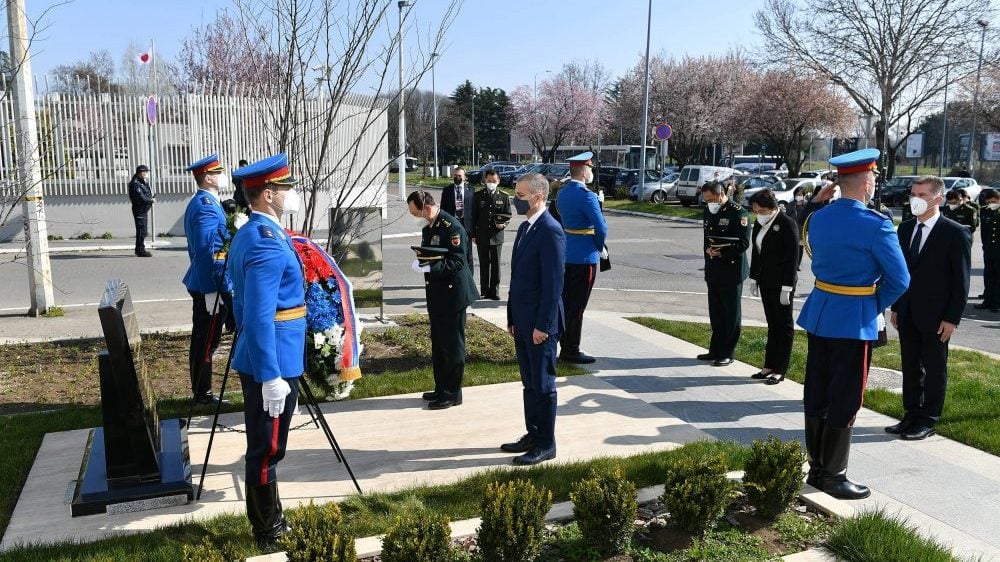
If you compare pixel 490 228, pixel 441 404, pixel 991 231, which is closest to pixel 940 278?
pixel 441 404

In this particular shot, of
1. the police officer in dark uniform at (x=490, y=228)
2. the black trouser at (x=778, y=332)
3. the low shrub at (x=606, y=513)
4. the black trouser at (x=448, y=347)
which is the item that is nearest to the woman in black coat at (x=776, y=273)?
the black trouser at (x=778, y=332)

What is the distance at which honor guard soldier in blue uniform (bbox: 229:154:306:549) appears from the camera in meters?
3.86

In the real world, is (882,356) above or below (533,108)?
below

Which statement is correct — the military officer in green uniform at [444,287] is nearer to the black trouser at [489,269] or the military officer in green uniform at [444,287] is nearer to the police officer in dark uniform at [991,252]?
the black trouser at [489,269]

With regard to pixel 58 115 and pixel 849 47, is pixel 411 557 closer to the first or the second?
pixel 58 115

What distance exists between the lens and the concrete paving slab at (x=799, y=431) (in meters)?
4.58

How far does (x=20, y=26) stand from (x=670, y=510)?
9649 mm

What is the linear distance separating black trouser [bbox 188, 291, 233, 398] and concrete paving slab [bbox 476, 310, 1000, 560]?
11.9 ft

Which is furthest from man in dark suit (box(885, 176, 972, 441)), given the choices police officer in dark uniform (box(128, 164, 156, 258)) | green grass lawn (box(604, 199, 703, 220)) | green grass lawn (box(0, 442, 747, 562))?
green grass lawn (box(604, 199, 703, 220))

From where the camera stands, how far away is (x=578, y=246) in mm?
8172

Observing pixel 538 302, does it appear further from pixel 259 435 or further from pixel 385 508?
pixel 259 435

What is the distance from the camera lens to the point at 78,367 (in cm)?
768

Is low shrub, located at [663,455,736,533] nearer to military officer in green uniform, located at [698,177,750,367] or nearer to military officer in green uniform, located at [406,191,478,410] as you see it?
military officer in green uniform, located at [406,191,478,410]

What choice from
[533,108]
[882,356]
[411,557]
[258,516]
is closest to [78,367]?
[258,516]
